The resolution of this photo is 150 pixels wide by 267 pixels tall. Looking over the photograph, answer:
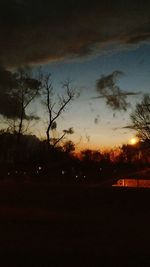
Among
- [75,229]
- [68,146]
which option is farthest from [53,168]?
[75,229]

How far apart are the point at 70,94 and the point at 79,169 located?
410 inches

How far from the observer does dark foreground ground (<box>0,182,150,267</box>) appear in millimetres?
11664

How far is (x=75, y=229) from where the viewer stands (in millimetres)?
16828

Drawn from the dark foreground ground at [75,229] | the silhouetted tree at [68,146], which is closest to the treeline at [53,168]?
the silhouetted tree at [68,146]

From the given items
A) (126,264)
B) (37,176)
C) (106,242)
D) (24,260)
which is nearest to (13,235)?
(106,242)

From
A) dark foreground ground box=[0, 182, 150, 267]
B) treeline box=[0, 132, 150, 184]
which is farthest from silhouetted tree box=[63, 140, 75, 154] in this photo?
dark foreground ground box=[0, 182, 150, 267]

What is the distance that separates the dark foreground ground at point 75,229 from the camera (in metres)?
11.7

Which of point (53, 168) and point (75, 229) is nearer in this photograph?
point (75, 229)

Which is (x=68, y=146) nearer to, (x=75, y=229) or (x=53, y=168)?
(x=53, y=168)

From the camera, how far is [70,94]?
5866cm

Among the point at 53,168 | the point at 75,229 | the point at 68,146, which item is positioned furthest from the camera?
the point at 68,146

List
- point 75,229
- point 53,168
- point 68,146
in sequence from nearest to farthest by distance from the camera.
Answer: point 75,229, point 53,168, point 68,146

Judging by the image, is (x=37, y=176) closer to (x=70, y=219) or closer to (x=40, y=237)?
(x=70, y=219)

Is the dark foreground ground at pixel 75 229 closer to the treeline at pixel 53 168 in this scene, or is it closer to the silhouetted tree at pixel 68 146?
the treeline at pixel 53 168
